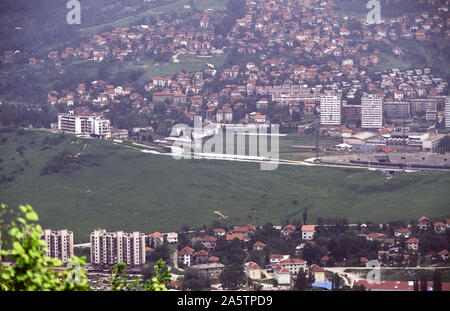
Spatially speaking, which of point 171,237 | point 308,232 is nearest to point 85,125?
point 171,237

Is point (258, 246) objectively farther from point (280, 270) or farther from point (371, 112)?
point (371, 112)

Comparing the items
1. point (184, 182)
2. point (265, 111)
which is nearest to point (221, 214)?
point (184, 182)

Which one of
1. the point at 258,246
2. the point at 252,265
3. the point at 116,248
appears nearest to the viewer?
the point at 252,265

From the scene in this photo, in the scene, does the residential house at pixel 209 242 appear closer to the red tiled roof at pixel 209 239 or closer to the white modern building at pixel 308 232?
the red tiled roof at pixel 209 239

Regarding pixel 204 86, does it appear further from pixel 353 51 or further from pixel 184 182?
pixel 184 182

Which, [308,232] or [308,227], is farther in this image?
[308,227]
